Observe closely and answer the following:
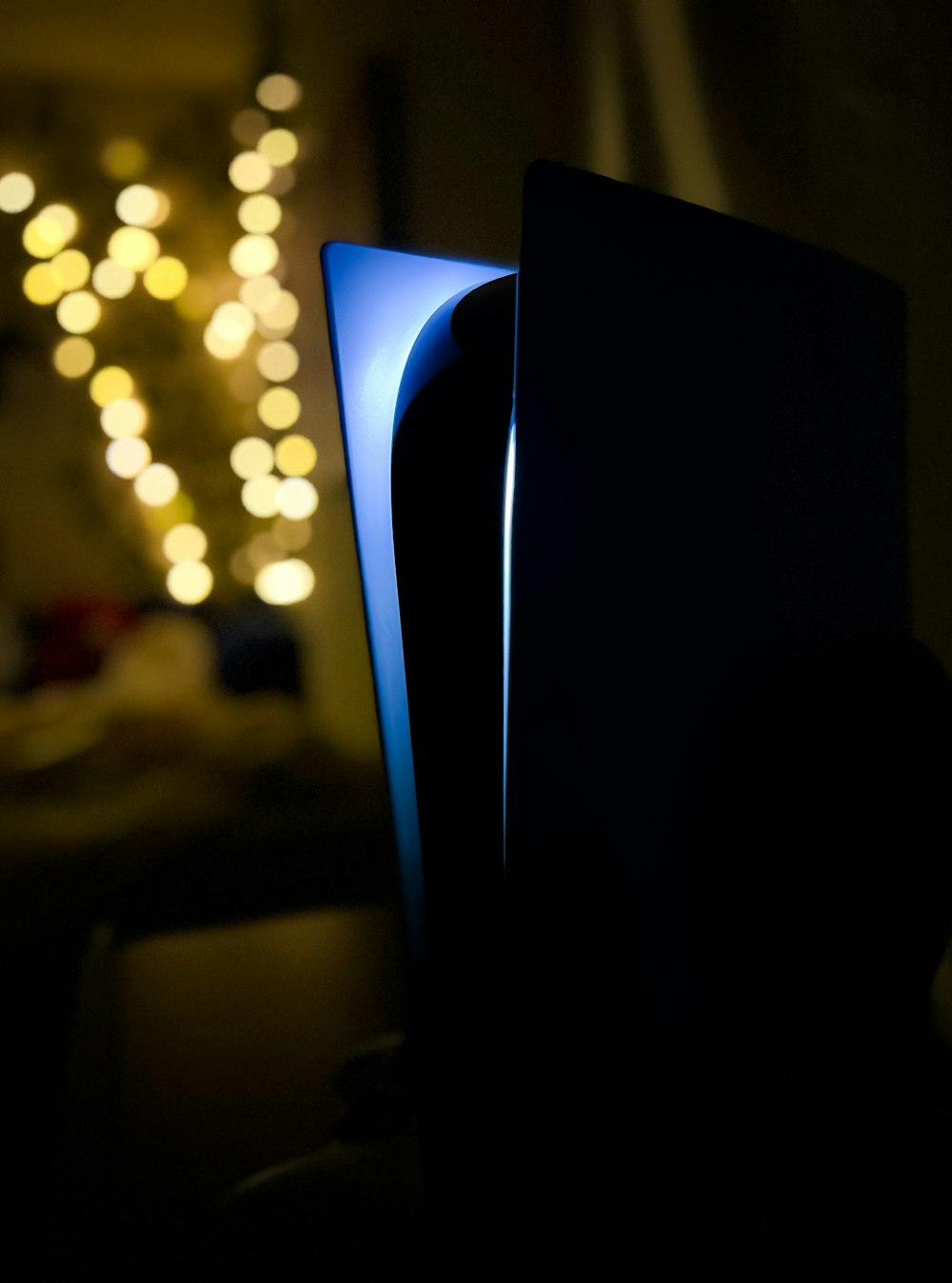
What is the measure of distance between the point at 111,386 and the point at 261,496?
400 millimetres

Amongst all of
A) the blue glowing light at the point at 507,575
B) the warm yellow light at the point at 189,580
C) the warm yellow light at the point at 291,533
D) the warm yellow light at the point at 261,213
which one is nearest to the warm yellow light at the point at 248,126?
the warm yellow light at the point at 261,213

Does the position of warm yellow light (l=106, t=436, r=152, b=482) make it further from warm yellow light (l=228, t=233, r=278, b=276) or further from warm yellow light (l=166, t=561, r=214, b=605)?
warm yellow light (l=228, t=233, r=278, b=276)

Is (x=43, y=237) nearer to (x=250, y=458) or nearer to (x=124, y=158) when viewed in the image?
(x=124, y=158)

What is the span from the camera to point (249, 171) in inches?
72.0

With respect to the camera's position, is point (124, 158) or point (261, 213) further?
point (124, 158)

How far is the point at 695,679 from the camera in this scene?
353 mm

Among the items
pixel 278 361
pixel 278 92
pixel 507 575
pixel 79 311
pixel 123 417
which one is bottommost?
pixel 507 575

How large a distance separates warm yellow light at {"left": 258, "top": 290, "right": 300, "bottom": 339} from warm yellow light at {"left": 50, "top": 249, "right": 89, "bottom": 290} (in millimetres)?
423

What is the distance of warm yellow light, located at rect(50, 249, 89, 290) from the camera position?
1.89 meters

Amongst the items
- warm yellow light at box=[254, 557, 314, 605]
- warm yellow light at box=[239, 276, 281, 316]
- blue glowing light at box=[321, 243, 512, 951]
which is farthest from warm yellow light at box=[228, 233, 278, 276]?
blue glowing light at box=[321, 243, 512, 951]

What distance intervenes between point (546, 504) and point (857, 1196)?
1.27 ft

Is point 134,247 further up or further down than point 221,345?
further up

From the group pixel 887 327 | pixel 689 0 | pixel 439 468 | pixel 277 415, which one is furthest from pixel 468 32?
pixel 439 468

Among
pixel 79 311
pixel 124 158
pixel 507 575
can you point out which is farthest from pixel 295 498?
pixel 507 575
